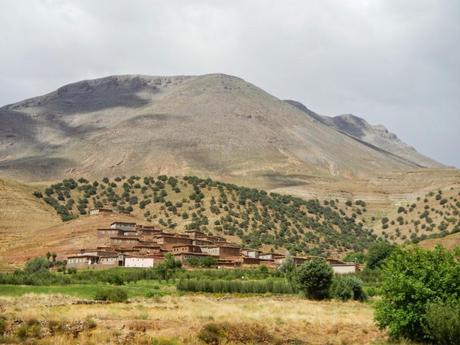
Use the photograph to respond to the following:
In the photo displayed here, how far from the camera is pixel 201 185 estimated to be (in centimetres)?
11056

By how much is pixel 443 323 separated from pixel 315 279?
2409cm

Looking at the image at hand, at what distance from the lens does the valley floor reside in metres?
24.1

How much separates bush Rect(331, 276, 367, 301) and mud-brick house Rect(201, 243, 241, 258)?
2262 centimetres

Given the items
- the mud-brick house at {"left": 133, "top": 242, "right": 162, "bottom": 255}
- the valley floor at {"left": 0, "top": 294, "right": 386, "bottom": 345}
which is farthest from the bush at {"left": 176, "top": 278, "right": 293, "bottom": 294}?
the mud-brick house at {"left": 133, "top": 242, "right": 162, "bottom": 255}

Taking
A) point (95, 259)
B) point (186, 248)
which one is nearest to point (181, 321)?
point (95, 259)

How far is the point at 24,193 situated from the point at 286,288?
191 feet

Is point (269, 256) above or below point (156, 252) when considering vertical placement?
below

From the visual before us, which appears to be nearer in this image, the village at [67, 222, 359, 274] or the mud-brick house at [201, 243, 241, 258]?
the village at [67, 222, 359, 274]

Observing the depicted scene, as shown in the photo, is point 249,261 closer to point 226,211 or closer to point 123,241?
point 123,241

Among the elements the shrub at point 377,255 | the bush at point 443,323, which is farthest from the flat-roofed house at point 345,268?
the bush at point 443,323

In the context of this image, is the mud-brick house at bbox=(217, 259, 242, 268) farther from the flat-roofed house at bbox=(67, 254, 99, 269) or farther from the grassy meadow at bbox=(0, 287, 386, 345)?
the grassy meadow at bbox=(0, 287, 386, 345)

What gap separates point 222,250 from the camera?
69.6m

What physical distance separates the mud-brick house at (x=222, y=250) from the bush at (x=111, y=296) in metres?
30.8

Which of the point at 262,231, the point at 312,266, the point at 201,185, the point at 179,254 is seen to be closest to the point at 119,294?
the point at 312,266
